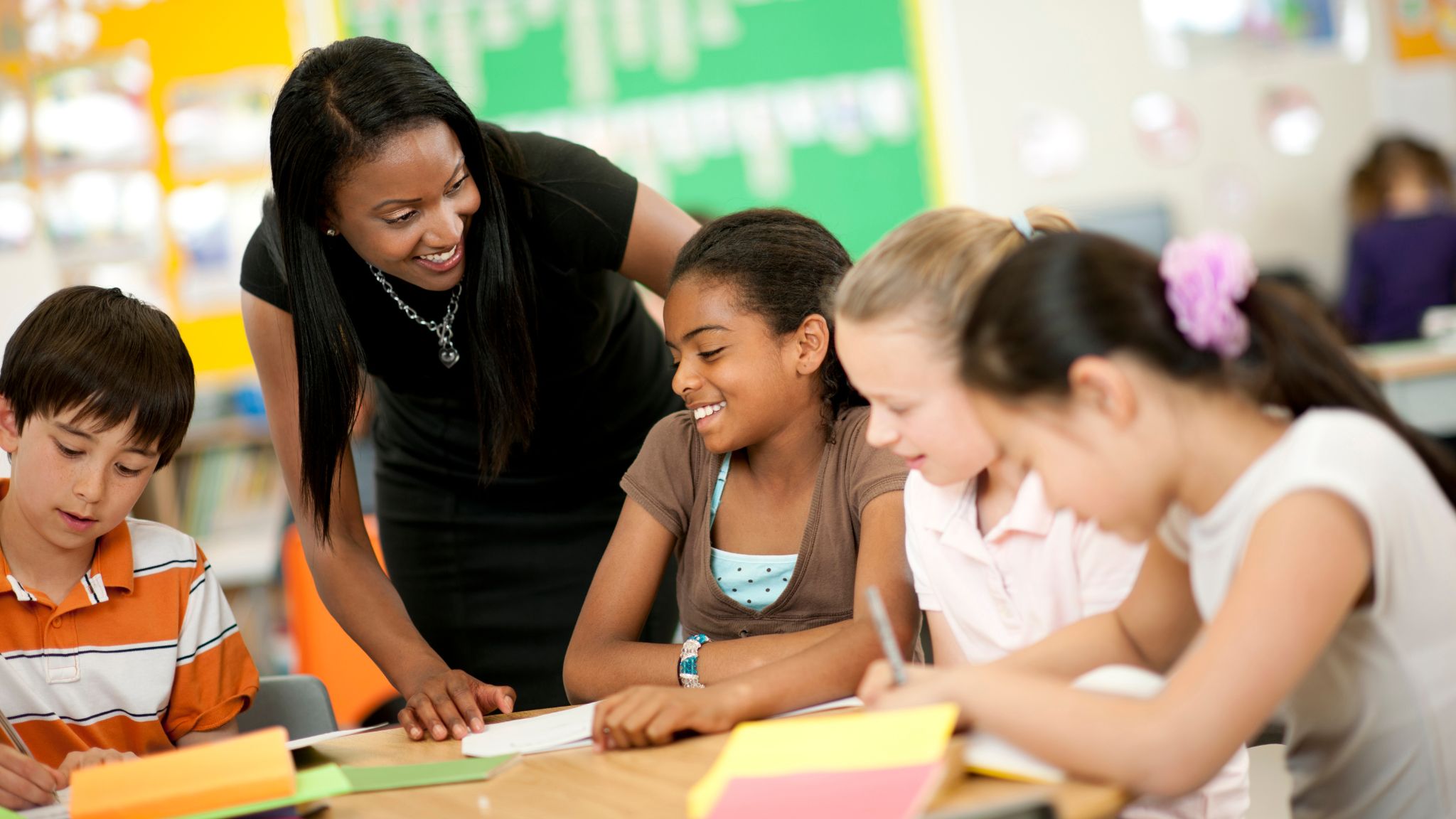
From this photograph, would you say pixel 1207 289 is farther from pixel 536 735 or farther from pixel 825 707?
pixel 536 735

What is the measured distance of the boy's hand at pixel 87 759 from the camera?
1177 millimetres

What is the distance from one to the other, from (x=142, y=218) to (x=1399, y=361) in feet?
12.5

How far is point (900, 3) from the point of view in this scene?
4.37 m

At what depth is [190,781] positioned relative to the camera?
922 mm

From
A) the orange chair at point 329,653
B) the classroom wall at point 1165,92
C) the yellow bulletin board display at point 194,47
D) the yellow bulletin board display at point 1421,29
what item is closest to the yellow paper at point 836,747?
the orange chair at point 329,653

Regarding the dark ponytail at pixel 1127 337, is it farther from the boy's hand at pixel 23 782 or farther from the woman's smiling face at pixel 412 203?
the boy's hand at pixel 23 782

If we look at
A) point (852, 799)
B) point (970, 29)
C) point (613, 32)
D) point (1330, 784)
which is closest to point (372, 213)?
point (852, 799)

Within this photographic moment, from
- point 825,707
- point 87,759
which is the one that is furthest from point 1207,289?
point 87,759

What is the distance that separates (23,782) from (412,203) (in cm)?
67

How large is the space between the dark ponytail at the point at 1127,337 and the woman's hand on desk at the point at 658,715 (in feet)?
1.21

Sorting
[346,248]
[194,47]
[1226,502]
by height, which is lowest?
[1226,502]

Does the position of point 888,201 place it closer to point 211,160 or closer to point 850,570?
point 211,160

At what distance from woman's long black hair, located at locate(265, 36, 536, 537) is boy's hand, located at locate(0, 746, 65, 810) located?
1.54ft

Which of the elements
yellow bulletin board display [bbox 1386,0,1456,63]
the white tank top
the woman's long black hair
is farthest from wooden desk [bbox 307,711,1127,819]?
yellow bulletin board display [bbox 1386,0,1456,63]
